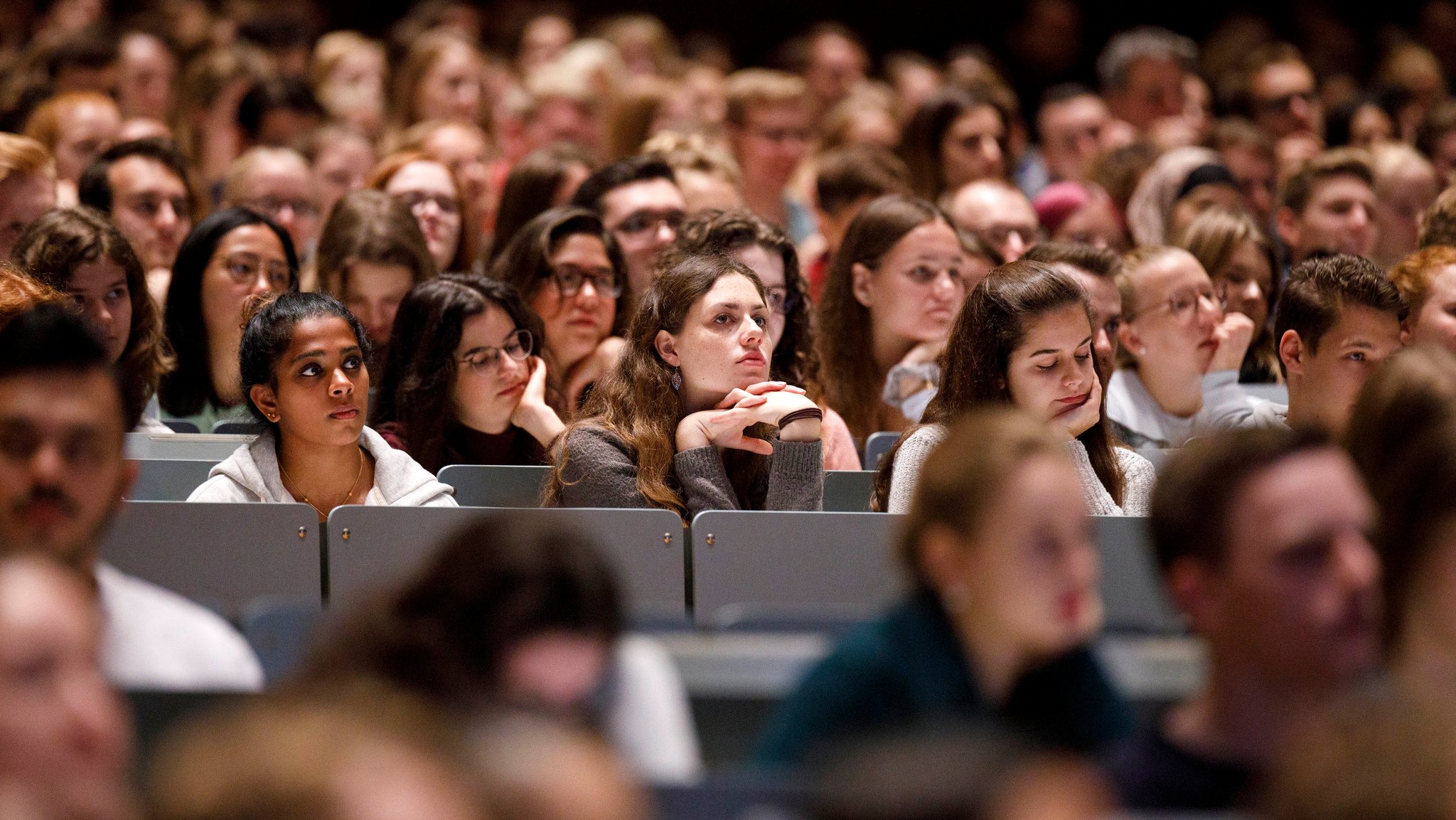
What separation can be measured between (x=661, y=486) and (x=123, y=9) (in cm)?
747

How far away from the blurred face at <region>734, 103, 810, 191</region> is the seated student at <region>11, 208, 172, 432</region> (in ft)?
9.74

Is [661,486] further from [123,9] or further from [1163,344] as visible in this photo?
[123,9]

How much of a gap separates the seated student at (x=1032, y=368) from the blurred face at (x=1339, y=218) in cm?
225

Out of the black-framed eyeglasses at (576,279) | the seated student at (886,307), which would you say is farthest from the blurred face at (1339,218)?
the black-framed eyeglasses at (576,279)

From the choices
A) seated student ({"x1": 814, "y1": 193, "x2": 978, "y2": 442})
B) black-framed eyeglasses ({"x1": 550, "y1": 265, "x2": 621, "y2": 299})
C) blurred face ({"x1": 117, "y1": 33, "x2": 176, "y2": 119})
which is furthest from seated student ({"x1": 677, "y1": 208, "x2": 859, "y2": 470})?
blurred face ({"x1": 117, "y1": 33, "x2": 176, "y2": 119})

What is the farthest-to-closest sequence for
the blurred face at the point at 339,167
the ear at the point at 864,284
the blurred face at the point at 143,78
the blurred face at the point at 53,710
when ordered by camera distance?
the blurred face at the point at 143,78
the blurred face at the point at 339,167
the ear at the point at 864,284
the blurred face at the point at 53,710

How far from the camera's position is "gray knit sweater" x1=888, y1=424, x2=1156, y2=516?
2.99m

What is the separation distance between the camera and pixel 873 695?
5.59ft

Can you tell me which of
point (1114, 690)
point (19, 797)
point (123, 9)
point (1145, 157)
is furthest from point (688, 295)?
point (123, 9)

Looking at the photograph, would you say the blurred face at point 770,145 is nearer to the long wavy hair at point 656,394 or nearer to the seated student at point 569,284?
the seated student at point 569,284

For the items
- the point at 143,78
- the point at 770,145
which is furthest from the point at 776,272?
the point at 143,78

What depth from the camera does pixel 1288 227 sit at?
5219mm

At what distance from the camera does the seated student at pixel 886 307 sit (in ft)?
13.5

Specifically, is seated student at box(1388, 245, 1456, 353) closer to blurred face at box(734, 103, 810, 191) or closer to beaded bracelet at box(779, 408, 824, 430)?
beaded bracelet at box(779, 408, 824, 430)
